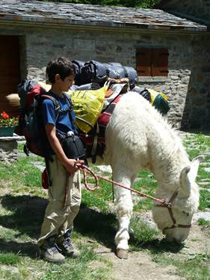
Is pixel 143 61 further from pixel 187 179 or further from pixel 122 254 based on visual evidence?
pixel 122 254

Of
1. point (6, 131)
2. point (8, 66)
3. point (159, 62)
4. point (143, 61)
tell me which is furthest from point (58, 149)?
point (159, 62)

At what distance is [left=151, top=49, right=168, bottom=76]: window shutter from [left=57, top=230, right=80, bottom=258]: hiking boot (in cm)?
1095

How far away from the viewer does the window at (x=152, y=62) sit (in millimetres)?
14312

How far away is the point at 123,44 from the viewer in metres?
13.8

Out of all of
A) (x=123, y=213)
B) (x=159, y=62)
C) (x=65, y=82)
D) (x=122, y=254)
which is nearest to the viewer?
(x=65, y=82)

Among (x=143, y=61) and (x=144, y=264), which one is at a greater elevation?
(x=143, y=61)

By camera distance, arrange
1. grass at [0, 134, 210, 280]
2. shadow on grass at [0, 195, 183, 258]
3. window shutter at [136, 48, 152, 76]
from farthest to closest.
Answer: window shutter at [136, 48, 152, 76] < shadow on grass at [0, 195, 183, 258] < grass at [0, 134, 210, 280]

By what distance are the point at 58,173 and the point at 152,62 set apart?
11.1 metres

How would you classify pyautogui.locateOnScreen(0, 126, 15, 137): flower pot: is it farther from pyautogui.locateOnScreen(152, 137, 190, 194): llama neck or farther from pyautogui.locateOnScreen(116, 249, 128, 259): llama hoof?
pyautogui.locateOnScreen(116, 249, 128, 259): llama hoof

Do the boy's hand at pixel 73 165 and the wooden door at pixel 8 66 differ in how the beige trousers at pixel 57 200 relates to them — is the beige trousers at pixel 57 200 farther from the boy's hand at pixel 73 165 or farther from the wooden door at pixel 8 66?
the wooden door at pixel 8 66

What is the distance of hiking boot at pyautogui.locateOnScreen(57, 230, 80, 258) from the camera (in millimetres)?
4281

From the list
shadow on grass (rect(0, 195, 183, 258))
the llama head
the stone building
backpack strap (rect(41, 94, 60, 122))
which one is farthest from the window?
backpack strap (rect(41, 94, 60, 122))

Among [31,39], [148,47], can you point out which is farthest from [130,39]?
[31,39]

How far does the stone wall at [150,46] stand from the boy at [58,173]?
8432mm
